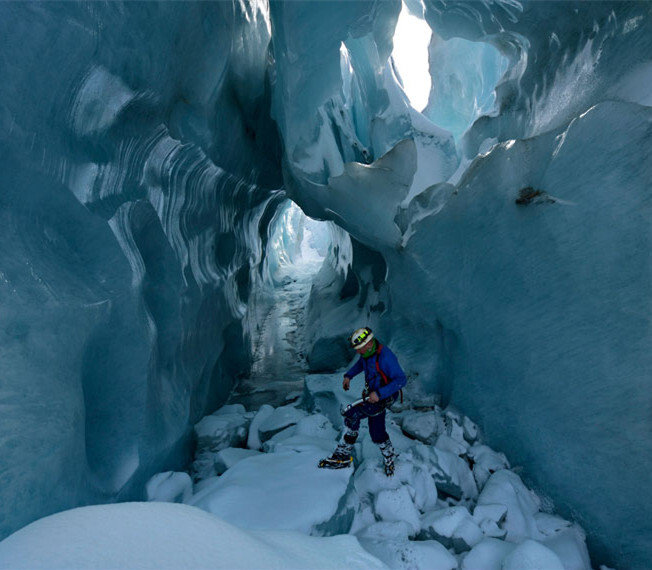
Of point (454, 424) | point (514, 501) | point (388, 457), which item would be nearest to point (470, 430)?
point (454, 424)

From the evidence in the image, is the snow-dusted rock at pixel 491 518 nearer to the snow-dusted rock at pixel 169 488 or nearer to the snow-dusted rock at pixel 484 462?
the snow-dusted rock at pixel 484 462

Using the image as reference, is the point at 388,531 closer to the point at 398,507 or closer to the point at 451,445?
the point at 398,507

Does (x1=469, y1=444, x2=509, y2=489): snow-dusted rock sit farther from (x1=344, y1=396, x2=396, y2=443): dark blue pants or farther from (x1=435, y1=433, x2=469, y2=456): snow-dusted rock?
(x1=344, y1=396, x2=396, y2=443): dark blue pants

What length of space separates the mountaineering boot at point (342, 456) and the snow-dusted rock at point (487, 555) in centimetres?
102

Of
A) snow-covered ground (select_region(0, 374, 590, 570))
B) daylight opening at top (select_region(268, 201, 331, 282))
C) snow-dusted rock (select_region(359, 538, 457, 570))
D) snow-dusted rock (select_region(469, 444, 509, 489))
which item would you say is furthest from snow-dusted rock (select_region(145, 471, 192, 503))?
daylight opening at top (select_region(268, 201, 331, 282))

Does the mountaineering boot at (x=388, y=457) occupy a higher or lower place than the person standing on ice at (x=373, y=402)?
lower

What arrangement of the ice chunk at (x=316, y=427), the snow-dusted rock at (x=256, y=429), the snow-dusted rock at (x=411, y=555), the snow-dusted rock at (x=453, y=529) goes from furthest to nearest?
the snow-dusted rock at (x=256, y=429) < the ice chunk at (x=316, y=427) < the snow-dusted rock at (x=453, y=529) < the snow-dusted rock at (x=411, y=555)

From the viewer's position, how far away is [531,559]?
2330 millimetres

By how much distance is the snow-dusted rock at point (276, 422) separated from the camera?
170 inches

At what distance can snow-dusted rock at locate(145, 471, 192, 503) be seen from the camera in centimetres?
307

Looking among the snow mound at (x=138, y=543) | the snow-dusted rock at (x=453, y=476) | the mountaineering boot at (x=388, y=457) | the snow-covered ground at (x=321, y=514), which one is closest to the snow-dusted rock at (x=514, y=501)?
the snow-covered ground at (x=321, y=514)

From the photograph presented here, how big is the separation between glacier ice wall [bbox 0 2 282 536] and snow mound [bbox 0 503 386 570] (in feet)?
2.38

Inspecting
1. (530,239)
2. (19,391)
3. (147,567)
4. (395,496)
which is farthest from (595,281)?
(19,391)

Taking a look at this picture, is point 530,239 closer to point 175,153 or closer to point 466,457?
point 466,457
